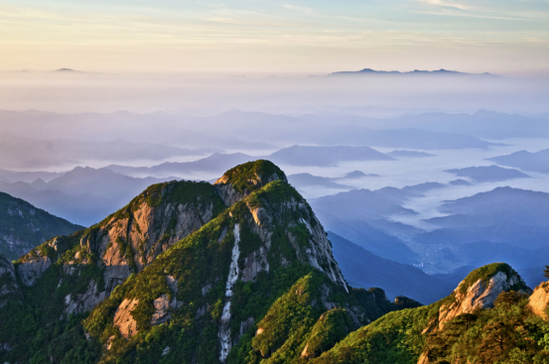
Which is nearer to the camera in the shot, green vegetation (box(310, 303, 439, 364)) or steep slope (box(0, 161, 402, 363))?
green vegetation (box(310, 303, 439, 364))

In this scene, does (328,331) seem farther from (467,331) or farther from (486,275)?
(467,331)

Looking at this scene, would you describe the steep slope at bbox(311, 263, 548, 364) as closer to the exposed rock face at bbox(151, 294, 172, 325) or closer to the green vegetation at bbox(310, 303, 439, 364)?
the green vegetation at bbox(310, 303, 439, 364)

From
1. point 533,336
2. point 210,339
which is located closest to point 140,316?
point 210,339

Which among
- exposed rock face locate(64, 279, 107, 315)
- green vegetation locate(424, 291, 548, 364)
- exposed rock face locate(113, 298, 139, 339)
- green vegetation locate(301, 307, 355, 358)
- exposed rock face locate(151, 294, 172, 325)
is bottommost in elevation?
exposed rock face locate(64, 279, 107, 315)

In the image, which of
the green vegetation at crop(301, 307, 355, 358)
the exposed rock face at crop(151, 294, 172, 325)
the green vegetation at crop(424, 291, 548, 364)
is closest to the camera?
the green vegetation at crop(424, 291, 548, 364)

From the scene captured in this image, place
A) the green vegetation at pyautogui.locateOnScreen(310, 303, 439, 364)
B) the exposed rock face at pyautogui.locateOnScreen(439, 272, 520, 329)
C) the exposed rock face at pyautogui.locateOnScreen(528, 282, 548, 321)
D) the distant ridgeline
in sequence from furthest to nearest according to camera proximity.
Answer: the green vegetation at pyautogui.locateOnScreen(310, 303, 439, 364), the distant ridgeline, the exposed rock face at pyautogui.locateOnScreen(439, 272, 520, 329), the exposed rock face at pyautogui.locateOnScreen(528, 282, 548, 321)

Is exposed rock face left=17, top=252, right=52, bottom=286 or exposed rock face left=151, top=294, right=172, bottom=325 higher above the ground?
exposed rock face left=151, top=294, right=172, bottom=325

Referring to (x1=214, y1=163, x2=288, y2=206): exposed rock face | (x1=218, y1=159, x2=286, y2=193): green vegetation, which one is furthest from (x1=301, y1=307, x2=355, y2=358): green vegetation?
(x1=218, y1=159, x2=286, y2=193): green vegetation
